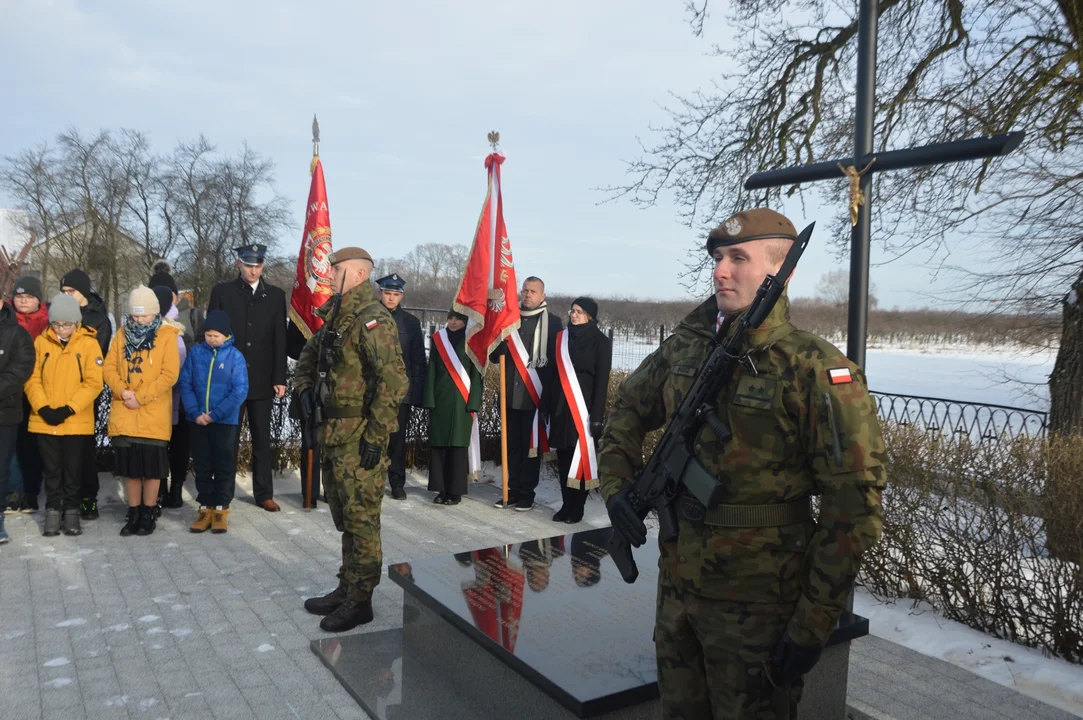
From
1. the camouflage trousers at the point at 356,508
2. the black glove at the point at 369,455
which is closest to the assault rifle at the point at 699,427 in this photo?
→ the black glove at the point at 369,455

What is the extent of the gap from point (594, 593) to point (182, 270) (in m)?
32.5

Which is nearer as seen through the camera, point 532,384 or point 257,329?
point 257,329

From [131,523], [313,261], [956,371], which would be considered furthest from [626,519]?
[956,371]

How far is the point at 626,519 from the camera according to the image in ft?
8.07

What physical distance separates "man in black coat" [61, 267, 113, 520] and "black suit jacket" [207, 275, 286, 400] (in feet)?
3.22

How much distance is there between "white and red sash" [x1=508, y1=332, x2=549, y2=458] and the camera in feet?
25.4

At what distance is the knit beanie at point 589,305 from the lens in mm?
7465

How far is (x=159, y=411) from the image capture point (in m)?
6.45

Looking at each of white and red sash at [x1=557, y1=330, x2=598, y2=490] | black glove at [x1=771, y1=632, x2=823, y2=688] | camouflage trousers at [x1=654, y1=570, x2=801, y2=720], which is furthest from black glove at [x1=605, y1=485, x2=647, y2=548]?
white and red sash at [x1=557, y1=330, x2=598, y2=490]

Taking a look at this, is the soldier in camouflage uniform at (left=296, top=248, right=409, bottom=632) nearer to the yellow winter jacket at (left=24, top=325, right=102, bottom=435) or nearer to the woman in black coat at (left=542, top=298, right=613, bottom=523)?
the woman in black coat at (left=542, top=298, right=613, bottom=523)

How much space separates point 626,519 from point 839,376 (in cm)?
77

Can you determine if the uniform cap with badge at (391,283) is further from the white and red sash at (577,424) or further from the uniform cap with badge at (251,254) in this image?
the white and red sash at (577,424)

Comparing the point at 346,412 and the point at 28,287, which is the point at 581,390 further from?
the point at 28,287

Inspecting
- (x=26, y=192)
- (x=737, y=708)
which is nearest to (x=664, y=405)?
(x=737, y=708)
